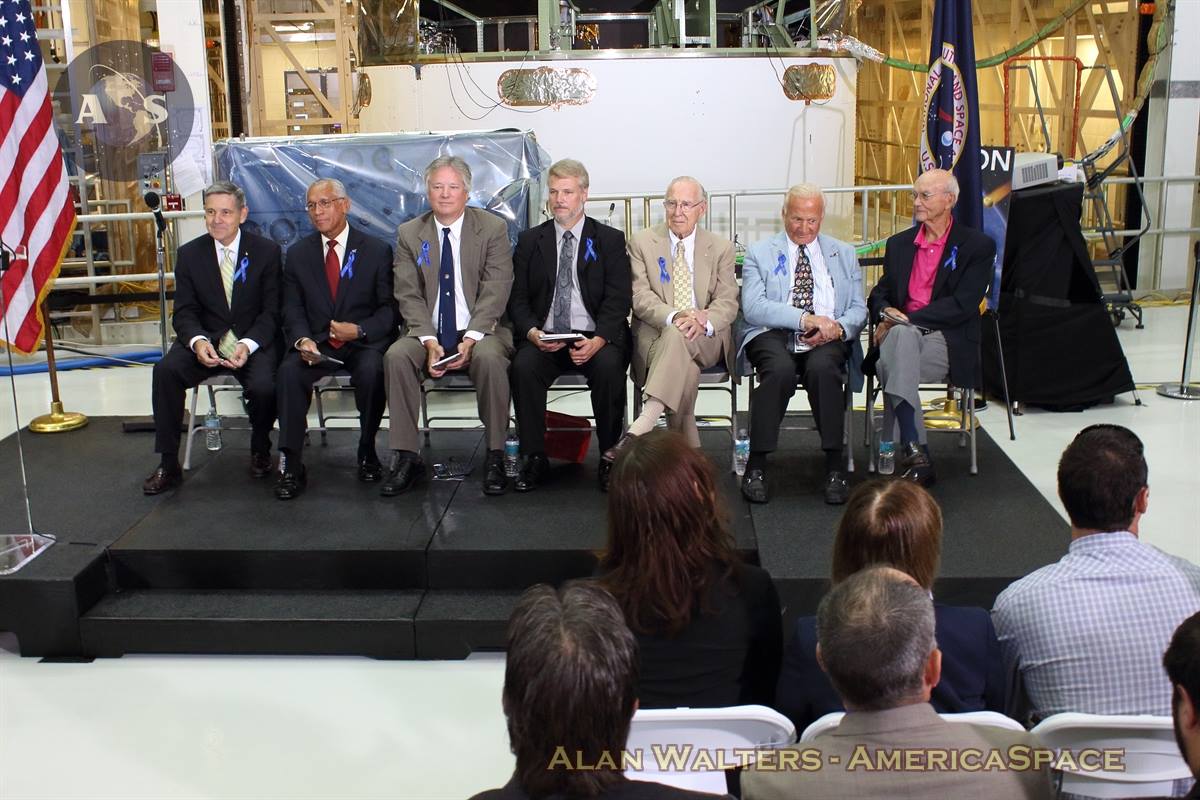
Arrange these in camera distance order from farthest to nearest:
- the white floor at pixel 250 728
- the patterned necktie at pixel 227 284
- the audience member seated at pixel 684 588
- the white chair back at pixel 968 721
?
the patterned necktie at pixel 227 284, the white floor at pixel 250 728, the audience member seated at pixel 684 588, the white chair back at pixel 968 721

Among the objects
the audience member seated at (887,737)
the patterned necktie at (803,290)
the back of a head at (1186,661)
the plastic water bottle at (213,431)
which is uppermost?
the patterned necktie at (803,290)

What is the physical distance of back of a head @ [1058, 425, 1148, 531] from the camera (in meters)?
2.49

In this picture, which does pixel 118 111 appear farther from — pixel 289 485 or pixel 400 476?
pixel 400 476

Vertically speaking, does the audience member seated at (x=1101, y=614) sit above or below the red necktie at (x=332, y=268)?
below

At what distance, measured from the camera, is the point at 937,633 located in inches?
91.4

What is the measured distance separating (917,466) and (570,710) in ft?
11.0

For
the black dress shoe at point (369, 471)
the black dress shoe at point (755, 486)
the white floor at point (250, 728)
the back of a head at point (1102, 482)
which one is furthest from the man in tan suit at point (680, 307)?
the back of a head at point (1102, 482)

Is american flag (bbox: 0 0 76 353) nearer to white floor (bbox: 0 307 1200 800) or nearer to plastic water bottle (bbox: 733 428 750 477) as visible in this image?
white floor (bbox: 0 307 1200 800)

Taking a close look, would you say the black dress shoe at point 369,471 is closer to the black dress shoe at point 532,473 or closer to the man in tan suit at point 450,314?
the man in tan suit at point 450,314

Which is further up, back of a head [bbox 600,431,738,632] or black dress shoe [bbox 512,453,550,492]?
back of a head [bbox 600,431,738,632]

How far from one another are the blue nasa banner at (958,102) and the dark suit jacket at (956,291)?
775mm

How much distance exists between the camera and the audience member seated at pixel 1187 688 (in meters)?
1.51

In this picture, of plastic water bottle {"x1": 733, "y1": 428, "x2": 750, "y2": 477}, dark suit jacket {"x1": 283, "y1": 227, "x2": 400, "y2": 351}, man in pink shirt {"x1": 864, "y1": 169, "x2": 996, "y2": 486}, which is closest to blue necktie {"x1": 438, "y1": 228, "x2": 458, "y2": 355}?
dark suit jacket {"x1": 283, "y1": 227, "x2": 400, "y2": 351}

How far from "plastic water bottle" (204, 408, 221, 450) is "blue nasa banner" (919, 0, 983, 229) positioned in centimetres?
351
